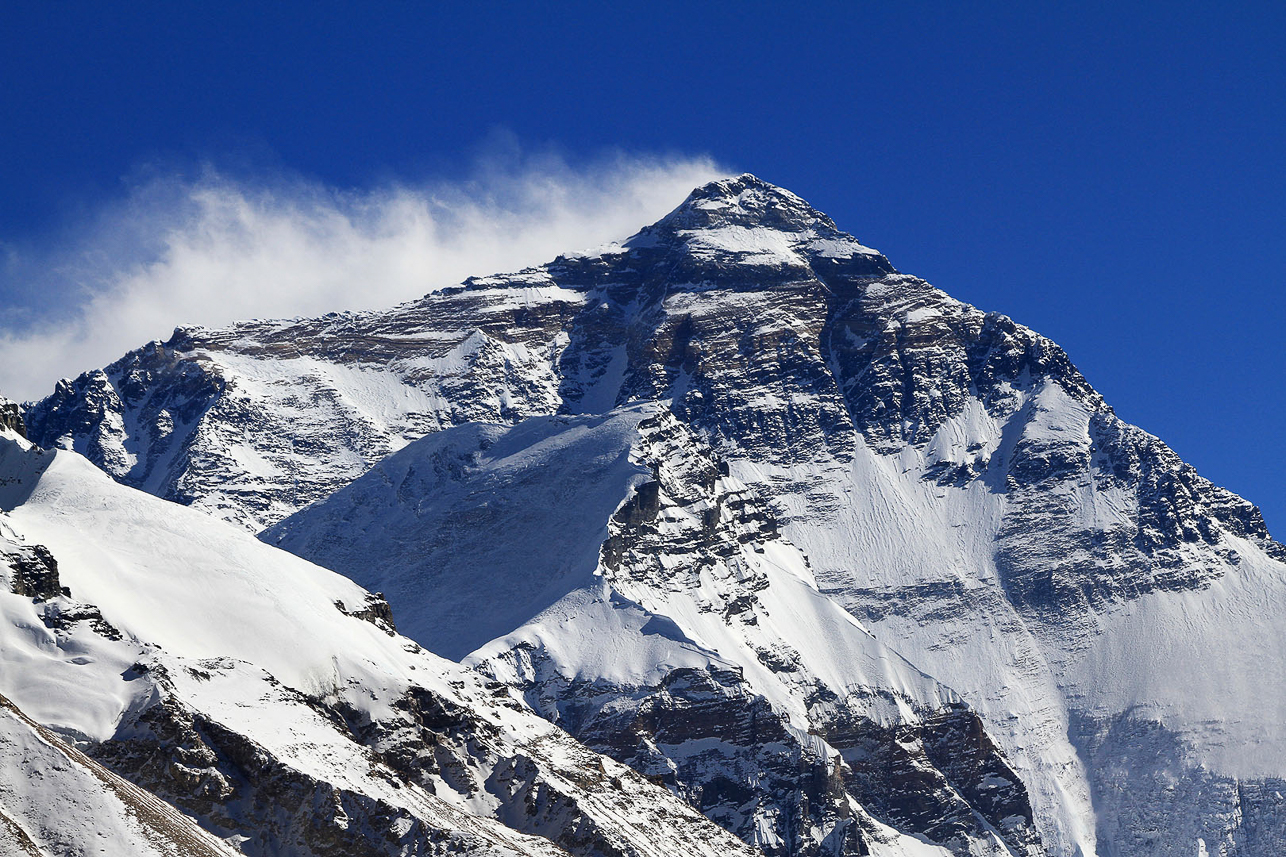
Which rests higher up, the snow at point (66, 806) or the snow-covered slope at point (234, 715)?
the snow-covered slope at point (234, 715)

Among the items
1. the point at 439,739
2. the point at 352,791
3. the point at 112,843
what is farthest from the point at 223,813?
the point at 439,739

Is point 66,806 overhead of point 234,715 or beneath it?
beneath

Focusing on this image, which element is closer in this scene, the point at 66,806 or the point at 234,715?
the point at 66,806

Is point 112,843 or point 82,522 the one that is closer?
point 112,843

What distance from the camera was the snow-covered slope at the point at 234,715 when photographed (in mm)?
147000

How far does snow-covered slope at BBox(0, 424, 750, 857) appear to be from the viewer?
147000 mm

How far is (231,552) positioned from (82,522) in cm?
1391

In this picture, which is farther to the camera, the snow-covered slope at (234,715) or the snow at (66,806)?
the snow-covered slope at (234,715)

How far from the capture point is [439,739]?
599 feet

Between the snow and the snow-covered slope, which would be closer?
the snow

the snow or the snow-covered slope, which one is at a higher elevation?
the snow-covered slope

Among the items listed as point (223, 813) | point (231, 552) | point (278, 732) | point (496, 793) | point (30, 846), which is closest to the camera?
point (30, 846)

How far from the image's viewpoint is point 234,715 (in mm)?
157000

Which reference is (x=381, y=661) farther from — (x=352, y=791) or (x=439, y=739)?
(x=352, y=791)
